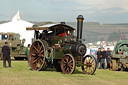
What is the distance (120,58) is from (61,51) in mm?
5615

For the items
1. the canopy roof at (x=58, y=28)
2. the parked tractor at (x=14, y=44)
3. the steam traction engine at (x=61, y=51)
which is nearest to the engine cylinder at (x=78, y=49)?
the steam traction engine at (x=61, y=51)

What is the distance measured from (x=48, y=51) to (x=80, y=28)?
7.32 ft

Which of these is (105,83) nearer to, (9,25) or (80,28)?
(80,28)

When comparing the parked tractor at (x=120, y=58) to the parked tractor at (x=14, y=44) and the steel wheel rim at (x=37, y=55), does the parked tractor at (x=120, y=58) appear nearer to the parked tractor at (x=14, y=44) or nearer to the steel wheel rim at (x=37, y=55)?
the steel wheel rim at (x=37, y=55)

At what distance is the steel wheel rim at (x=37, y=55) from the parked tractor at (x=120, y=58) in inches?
227

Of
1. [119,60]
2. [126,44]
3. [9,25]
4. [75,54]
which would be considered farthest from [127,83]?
[9,25]

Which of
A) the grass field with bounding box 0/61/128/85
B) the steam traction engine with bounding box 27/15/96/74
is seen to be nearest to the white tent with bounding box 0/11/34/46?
the steam traction engine with bounding box 27/15/96/74

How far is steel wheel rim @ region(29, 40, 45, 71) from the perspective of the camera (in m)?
15.9

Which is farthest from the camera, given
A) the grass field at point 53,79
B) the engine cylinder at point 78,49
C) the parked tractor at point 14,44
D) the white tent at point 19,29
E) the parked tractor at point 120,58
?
the white tent at point 19,29

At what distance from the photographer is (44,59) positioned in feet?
50.9

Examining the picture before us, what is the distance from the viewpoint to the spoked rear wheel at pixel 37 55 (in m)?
15.9

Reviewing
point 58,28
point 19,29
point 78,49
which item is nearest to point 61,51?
point 78,49

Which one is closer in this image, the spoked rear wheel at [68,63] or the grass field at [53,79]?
the grass field at [53,79]

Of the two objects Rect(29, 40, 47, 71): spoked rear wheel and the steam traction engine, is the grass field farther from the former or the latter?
Rect(29, 40, 47, 71): spoked rear wheel
